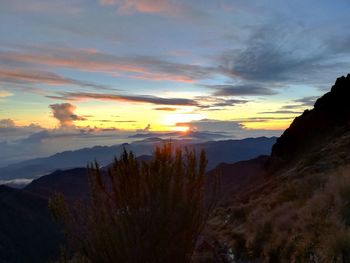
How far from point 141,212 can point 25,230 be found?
15884 centimetres

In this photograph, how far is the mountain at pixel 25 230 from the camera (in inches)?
5354

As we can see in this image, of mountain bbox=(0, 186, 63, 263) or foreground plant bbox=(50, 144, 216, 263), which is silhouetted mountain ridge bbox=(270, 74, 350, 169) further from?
mountain bbox=(0, 186, 63, 263)

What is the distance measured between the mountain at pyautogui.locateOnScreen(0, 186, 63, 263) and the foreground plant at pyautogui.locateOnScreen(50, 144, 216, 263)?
128m

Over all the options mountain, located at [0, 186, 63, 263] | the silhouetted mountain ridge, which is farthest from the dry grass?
mountain, located at [0, 186, 63, 263]

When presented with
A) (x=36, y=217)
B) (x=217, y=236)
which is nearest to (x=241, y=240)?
(x=217, y=236)

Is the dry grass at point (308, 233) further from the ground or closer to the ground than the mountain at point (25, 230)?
further from the ground

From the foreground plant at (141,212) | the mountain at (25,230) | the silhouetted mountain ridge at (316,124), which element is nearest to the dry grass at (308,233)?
the foreground plant at (141,212)

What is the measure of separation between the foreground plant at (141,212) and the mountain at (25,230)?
12788cm

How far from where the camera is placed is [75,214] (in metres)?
9.18

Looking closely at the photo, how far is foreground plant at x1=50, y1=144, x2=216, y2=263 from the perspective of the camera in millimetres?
8031

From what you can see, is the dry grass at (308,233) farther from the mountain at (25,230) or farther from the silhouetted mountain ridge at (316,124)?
the mountain at (25,230)

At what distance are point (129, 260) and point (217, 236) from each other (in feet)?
37.9

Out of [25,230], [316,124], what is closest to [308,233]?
[316,124]

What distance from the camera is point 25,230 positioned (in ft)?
506
